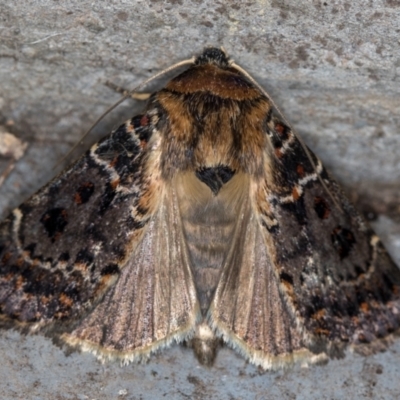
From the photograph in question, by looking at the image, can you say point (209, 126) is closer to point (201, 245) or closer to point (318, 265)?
point (201, 245)

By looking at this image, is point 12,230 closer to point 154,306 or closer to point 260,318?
point 154,306

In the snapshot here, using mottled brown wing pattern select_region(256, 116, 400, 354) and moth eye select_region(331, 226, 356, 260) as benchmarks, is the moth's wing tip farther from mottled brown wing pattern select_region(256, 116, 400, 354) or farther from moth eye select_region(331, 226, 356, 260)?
moth eye select_region(331, 226, 356, 260)

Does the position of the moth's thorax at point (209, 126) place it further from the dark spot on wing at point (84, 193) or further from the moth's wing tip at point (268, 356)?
the moth's wing tip at point (268, 356)

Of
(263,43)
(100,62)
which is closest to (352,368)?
(263,43)

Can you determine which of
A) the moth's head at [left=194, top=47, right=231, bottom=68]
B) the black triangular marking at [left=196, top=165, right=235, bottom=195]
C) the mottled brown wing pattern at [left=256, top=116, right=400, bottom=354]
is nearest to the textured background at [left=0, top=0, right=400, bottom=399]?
the moth's head at [left=194, top=47, right=231, bottom=68]

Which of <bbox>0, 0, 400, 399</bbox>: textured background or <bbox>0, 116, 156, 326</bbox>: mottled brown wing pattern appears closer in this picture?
<bbox>0, 116, 156, 326</bbox>: mottled brown wing pattern

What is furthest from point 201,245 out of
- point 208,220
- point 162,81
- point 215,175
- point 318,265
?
point 162,81
